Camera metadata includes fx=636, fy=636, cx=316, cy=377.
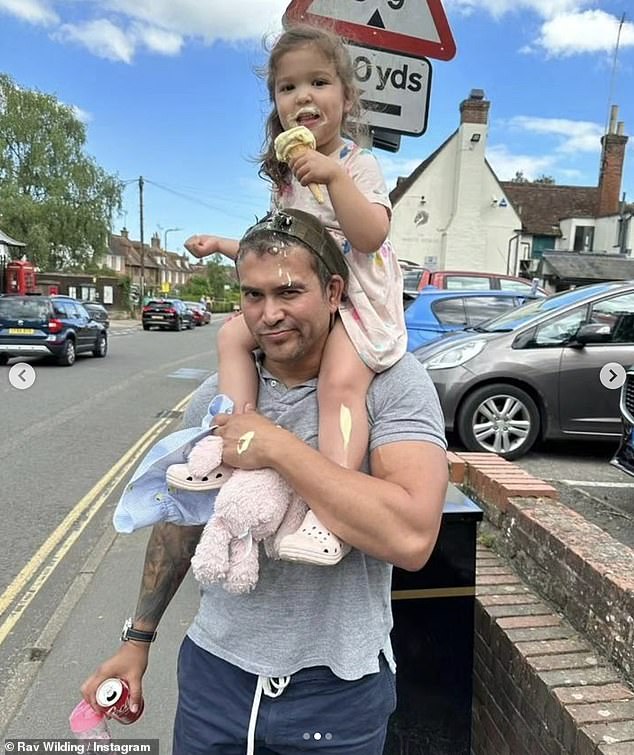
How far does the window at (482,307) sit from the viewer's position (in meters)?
8.38

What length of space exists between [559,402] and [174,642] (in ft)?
14.0

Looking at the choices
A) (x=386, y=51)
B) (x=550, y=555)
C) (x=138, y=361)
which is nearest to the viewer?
(x=550, y=555)

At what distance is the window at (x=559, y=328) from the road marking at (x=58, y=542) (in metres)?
4.33

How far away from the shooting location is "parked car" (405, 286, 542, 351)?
26.7ft

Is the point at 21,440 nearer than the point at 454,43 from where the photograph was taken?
No

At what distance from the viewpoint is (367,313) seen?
155 centimetres

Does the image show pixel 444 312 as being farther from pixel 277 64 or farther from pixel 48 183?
pixel 48 183

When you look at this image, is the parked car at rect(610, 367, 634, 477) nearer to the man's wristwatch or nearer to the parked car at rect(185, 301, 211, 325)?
the man's wristwatch

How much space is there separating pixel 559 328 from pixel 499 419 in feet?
3.57

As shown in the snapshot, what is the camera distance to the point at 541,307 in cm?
676

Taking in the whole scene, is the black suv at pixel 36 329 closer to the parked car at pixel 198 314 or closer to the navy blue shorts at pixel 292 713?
the navy blue shorts at pixel 292 713

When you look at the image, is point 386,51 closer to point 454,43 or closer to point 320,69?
point 454,43

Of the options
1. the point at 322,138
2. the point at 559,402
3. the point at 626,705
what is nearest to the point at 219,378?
the point at 322,138

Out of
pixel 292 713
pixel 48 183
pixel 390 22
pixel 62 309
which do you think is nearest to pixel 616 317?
pixel 390 22
